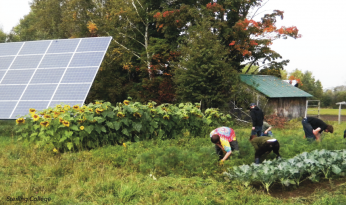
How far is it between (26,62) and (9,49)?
6.58ft

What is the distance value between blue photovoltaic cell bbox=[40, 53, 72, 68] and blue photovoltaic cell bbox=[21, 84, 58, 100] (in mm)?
1226

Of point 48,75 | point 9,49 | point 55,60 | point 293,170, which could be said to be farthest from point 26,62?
point 293,170

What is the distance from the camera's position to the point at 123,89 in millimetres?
21766

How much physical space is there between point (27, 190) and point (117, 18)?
777 inches

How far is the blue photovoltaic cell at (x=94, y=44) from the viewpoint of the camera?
494 inches

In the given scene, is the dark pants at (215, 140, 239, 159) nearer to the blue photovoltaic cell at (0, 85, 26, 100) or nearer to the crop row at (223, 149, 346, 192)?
the crop row at (223, 149, 346, 192)

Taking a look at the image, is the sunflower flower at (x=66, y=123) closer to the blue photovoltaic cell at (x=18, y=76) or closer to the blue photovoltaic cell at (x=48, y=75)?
the blue photovoltaic cell at (x=48, y=75)

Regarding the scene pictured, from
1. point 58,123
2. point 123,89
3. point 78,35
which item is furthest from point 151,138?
point 78,35

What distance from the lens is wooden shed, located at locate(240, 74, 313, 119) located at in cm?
1909

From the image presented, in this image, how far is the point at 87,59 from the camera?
12.0m

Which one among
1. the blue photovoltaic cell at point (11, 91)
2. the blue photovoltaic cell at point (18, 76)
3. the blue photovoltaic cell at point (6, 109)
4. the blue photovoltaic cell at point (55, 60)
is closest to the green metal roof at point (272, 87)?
the blue photovoltaic cell at point (55, 60)

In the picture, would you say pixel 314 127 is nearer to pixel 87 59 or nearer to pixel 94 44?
pixel 87 59

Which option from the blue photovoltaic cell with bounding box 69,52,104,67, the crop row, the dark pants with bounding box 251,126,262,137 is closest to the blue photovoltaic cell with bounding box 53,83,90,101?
the blue photovoltaic cell with bounding box 69,52,104,67

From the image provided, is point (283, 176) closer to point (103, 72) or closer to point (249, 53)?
point (249, 53)
